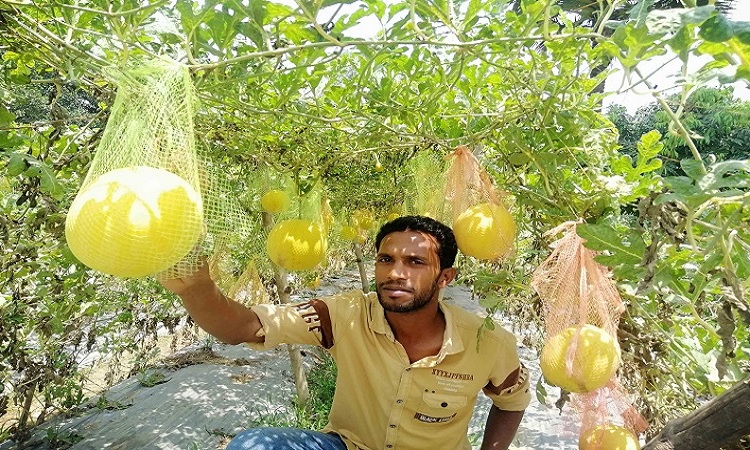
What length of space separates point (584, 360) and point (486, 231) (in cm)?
54

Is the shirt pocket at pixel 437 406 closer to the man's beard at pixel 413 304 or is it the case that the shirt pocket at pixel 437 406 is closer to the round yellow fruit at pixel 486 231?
the man's beard at pixel 413 304

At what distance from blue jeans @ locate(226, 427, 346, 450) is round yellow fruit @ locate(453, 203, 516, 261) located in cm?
97

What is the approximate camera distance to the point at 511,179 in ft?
6.81

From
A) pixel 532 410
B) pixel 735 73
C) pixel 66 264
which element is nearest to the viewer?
pixel 735 73

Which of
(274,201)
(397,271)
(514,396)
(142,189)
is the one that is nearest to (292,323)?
(397,271)

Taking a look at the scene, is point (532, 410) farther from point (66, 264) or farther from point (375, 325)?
point (66, 264)

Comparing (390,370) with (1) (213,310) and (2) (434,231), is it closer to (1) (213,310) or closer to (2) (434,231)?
(2) (434,231)

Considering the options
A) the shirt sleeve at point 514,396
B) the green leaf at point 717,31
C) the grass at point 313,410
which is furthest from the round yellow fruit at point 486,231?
the grass at point 313,410

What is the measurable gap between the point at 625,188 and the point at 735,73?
72 cm

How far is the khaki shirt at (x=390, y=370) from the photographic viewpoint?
2.08 metres

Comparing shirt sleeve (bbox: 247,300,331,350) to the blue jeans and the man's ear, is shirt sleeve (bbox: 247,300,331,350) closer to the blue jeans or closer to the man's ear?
the blue jeans

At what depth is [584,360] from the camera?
1.42 m

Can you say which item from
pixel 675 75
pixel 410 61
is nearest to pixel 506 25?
pixel 410 61

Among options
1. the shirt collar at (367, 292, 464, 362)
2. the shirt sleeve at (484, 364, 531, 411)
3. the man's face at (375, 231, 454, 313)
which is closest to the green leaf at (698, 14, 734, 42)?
the man's face at (375, 231, 454, 313)
